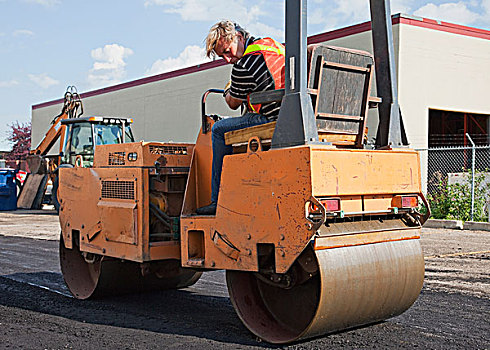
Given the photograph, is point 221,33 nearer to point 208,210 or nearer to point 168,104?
point 208,210

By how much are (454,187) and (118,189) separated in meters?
11.5

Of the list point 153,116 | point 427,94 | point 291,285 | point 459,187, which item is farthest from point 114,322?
point 153,116

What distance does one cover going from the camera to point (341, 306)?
439 centimetres

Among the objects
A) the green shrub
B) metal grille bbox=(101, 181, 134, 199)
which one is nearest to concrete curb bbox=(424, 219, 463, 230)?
the green shrub

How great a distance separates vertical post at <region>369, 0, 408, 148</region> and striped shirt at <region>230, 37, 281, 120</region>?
3.12 feet

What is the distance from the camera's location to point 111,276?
6.49m

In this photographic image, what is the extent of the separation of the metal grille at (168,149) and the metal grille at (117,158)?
13.8 inches

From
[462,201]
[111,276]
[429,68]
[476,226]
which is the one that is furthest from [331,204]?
[429,68]

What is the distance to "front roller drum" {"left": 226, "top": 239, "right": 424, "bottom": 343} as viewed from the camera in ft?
14.2

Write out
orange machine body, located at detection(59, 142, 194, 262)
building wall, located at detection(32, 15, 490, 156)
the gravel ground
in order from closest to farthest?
1. the gravel ground
2. orange machine body, located at detection(59, 142, 194, 262)
3. building wall, located at detection(32, 15, 490, 156)

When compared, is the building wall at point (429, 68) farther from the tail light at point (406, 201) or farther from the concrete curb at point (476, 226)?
the tail light at point (406, 201)

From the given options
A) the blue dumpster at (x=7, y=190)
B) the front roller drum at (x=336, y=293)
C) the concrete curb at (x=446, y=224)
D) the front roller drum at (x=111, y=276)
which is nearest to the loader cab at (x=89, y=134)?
the blue dumpster at (x=7, y=190)

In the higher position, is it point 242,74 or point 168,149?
point 242,74

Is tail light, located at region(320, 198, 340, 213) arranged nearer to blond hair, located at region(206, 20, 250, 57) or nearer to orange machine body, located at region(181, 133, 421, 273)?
orange machine body, located at region(181, 133, 421, 273)
